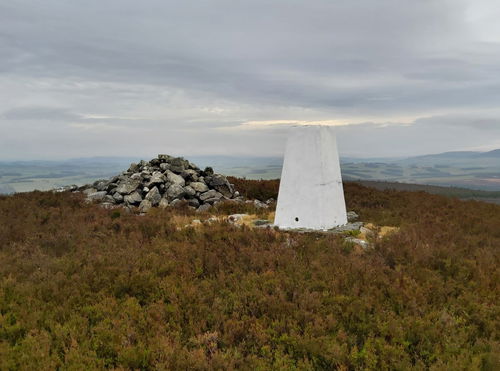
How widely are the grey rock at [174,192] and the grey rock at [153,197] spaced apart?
469 millimetres

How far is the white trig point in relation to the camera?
11.7m

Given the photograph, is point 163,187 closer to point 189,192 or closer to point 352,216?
point 189,192

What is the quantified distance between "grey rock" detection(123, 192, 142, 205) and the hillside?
6.48 meters

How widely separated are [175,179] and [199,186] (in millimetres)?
1351

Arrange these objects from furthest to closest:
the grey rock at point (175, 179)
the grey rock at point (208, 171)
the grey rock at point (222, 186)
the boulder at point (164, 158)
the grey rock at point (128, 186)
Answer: the boulder at point (164, 158) → the grey rock at point (208, 171) → the grey rock at point (222, 186) → the grey rock at point (175, 179) → the grey rock at point (128, 186)

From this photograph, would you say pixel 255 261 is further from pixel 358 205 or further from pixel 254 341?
pixel 358 205

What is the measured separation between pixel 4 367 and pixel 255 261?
4867mm

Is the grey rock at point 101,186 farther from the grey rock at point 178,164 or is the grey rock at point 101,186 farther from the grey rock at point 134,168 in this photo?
the grey rock at point 178,164

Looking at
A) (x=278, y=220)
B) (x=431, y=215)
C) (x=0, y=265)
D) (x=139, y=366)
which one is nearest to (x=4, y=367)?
(x=139, y=366)

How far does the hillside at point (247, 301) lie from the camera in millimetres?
4977

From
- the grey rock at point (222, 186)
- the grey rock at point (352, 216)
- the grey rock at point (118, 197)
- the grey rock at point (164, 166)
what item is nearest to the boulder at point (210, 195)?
the grey rock at point (222, 186)

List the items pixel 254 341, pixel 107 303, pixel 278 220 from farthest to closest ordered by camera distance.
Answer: pixel 278 220, pixel 107 303, pixel 254 341

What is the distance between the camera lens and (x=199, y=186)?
19078 mm

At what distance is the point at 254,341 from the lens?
17.9 ft
